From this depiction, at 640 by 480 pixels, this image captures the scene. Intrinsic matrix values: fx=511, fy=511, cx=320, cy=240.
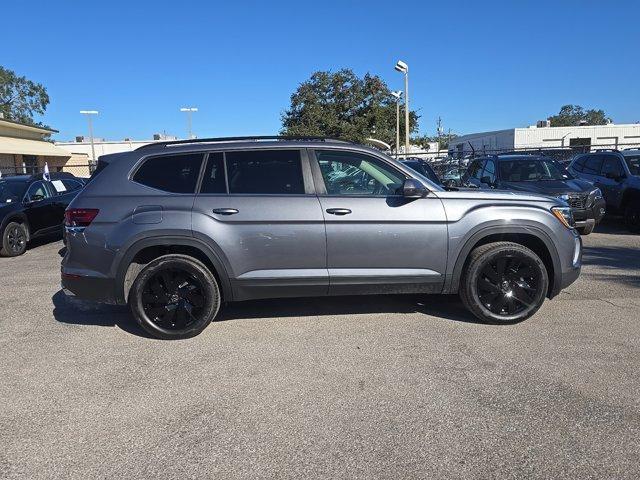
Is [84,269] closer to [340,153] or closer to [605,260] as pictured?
[340,153]

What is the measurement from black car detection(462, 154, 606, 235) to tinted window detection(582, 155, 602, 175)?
1.53 metres

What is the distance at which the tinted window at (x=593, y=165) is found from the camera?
11.8 meters

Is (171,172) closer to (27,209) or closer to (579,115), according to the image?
(27,209)

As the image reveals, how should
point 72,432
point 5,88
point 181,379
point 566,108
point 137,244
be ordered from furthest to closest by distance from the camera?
point 566,108
point 5,88
point 137,244
point 181,379
point 72,432

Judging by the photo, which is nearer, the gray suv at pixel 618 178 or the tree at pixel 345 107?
the gray suv at pixel 618 178

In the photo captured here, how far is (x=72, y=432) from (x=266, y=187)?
2556 mm

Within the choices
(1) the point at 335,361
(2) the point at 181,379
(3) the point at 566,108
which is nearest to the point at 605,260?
(1) the point at 335,361

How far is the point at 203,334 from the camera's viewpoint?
4926 millimetres

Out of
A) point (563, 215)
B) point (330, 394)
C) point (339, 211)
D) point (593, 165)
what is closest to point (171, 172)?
point (339, 211)

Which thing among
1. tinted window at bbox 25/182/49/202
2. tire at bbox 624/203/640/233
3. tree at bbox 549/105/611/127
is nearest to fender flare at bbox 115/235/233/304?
tinted window at bbox 25/182/49/202

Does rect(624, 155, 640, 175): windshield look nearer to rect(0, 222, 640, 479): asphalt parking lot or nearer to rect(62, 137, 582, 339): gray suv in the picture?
rect(0, 222, 640, 479): asphalt parking lot

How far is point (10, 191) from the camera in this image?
10891 mm

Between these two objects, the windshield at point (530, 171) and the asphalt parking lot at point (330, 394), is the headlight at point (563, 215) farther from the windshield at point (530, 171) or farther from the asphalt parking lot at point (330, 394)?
the windshield at point (530, 171)

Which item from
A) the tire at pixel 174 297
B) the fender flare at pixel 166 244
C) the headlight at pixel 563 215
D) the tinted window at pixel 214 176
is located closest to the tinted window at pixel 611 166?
the headlight at pixel 563 215
